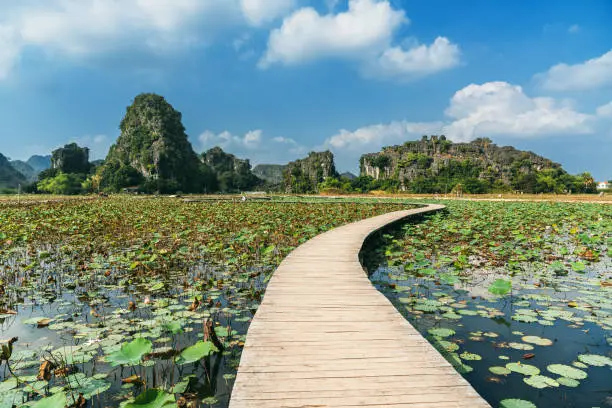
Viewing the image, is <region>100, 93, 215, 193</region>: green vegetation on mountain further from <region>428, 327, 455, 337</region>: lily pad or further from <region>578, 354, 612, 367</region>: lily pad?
<region>578, 354, 612, 367</region>: lily pad

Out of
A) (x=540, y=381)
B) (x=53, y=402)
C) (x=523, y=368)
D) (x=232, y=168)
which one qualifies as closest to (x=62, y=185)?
(x=232, y=168)

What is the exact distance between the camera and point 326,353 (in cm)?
258

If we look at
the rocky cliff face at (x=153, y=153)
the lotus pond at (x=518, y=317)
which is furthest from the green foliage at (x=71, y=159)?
the lotus pond at (x=518, y=317)

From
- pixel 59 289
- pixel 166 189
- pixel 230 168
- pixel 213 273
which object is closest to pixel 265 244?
pixel 213 273

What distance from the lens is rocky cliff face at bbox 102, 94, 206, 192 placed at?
66812 mm

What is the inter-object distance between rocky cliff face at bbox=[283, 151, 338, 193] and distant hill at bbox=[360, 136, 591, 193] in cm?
1304

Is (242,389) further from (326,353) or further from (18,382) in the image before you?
(18,382)

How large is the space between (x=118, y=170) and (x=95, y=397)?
7093cm

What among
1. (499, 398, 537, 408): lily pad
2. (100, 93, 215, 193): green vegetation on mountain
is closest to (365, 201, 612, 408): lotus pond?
(499, 398, 537, 408): lily pad

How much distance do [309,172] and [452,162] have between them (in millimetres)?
38422

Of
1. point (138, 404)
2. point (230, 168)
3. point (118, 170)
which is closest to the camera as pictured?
point (138, 404)

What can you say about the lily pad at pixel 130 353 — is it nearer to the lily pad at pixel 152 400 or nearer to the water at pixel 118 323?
the water at pixel 118 323

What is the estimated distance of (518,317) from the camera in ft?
13.0

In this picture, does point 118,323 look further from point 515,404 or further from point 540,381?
point 540,381
